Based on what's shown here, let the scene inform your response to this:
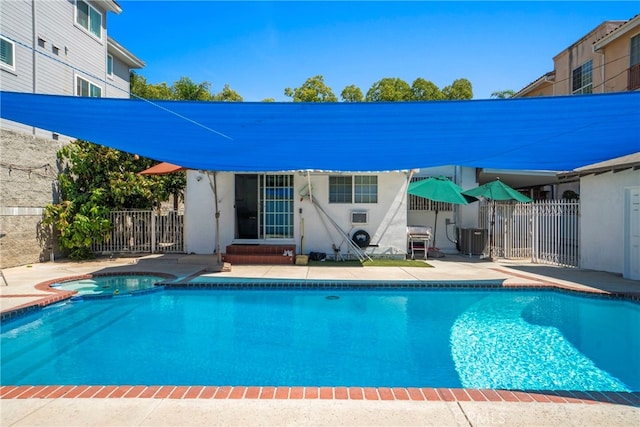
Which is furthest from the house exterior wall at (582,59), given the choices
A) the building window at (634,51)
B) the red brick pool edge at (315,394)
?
the red brick pool edge at (315,394)

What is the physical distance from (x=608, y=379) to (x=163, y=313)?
6439mm

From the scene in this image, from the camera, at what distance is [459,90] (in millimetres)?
25172

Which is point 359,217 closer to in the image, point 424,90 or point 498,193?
point 498,193

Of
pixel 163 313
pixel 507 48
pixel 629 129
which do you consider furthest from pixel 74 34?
pixel 629 129

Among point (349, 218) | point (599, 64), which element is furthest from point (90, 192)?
point (599, 64)

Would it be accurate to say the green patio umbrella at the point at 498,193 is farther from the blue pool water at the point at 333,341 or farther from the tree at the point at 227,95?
the tree at the point at 227,95

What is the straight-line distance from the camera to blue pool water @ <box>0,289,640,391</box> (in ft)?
12.7

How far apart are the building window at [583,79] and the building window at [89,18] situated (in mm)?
21934

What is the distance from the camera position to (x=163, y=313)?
20.4ft

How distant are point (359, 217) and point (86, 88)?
1308 centimetres

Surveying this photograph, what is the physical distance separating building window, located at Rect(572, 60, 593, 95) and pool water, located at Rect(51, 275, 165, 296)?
19053 mm

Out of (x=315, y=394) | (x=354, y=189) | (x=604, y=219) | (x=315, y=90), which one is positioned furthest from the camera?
(x=315, y=90)

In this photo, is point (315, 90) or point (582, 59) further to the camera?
point (315, 90)

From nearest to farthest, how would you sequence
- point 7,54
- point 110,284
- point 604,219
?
point 110,284 < point 604,219 < point 7,54
